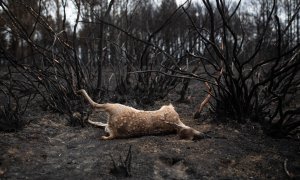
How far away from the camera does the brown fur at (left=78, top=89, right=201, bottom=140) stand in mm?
4254

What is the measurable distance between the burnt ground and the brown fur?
0.09 metres

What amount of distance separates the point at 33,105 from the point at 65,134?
175cm

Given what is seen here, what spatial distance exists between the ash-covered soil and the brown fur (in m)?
0.09

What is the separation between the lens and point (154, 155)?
3.79 meters

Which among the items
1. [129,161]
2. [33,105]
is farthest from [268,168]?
[33,105]

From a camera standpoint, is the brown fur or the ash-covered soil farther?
the brown fur

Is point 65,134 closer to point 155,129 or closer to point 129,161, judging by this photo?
point 155,129

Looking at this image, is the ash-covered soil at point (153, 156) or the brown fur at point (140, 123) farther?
the brown fur at point (140, 123)

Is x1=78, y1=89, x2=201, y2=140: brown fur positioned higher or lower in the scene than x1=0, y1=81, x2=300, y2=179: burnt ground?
higher

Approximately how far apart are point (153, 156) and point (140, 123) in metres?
0.59

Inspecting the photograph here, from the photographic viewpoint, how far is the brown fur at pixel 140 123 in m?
4.25

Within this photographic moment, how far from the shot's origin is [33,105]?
20.8ft

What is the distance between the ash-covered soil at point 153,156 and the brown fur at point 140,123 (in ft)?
0.28

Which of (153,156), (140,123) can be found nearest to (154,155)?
(153,156)
